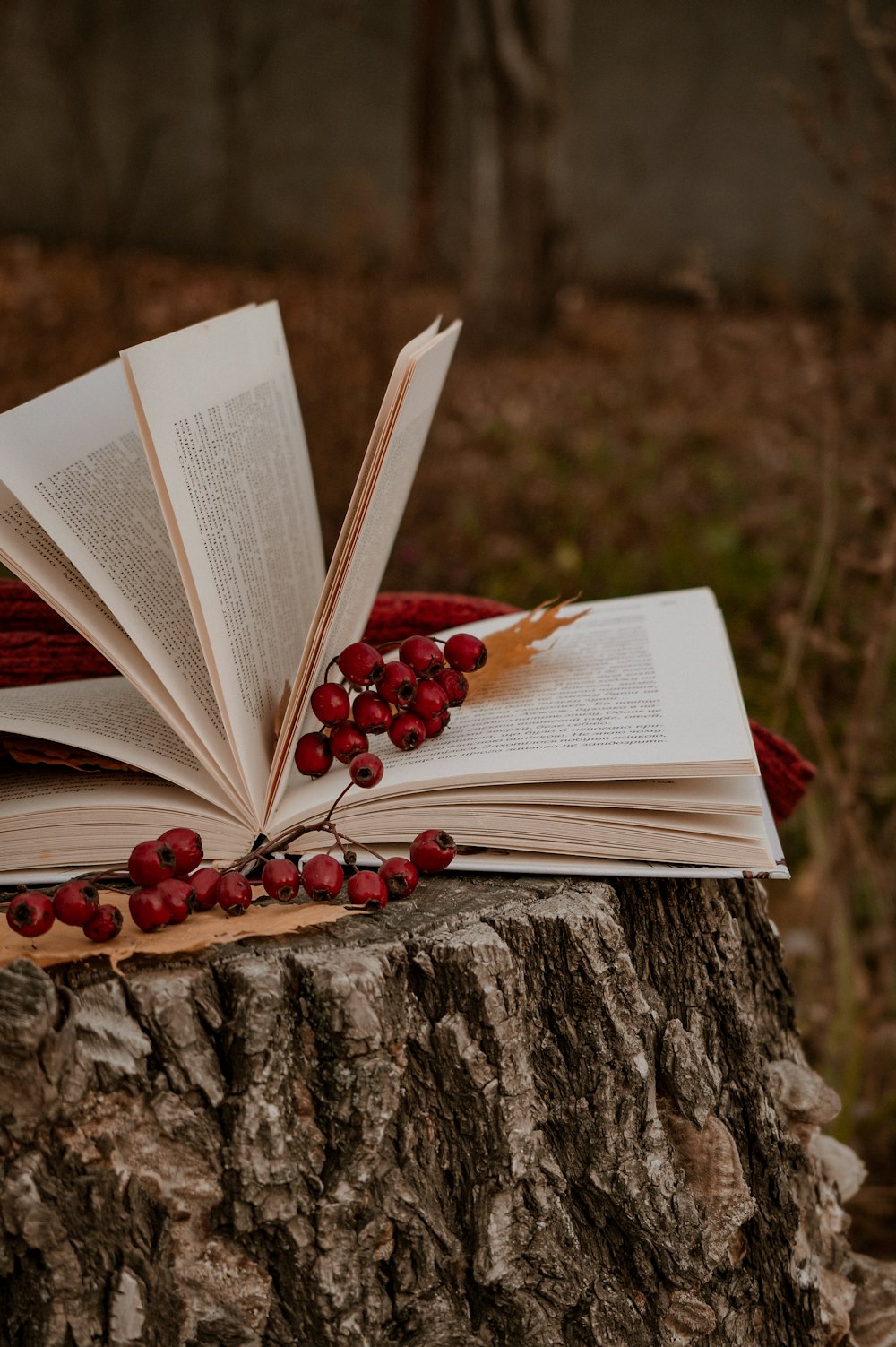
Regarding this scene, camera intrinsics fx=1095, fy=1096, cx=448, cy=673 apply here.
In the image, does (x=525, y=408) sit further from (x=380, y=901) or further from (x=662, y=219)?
(x=662, y=219)

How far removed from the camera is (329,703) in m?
1.01

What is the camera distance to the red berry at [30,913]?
2.66 ft

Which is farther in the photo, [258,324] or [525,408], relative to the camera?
[525,408]

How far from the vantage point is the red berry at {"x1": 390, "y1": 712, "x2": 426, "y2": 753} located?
1.06 m

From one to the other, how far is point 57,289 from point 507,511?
2.72 metres

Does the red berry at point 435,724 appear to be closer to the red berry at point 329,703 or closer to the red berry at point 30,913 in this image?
the red berry at point 329,703

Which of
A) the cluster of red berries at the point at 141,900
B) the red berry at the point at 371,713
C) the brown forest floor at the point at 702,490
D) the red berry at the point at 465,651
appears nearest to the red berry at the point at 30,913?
the cluster of red berries at the point at 141,900

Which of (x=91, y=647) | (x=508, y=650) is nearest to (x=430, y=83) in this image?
(x=91, y=647)

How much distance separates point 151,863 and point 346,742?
Answer: 0.23 m

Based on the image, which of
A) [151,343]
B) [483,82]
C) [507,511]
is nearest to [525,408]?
[507,511]

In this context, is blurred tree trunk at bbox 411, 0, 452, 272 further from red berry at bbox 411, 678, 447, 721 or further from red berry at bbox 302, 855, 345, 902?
red berry at bbox 302, 855, 345, 902

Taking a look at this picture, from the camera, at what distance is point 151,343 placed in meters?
0.89

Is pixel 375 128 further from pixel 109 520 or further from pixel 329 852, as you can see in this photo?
pixel 329 852

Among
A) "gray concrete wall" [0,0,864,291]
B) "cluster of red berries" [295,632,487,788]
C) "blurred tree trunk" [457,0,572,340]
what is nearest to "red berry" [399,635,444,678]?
"cluster of red berries" [295,632,487,788]
